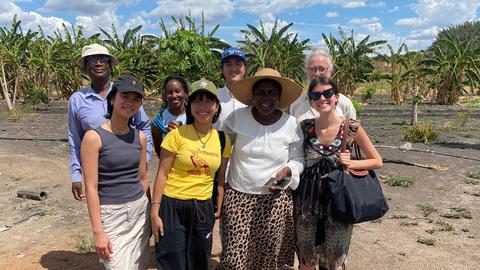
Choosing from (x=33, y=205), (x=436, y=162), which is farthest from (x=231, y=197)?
(x=436, y=162)

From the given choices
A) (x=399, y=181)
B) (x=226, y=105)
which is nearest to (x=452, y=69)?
(x=399, y=181)

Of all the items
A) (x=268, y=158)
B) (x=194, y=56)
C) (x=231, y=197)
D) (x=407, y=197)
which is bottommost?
(x=407, y=197)

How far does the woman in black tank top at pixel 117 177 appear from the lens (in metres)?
2.47

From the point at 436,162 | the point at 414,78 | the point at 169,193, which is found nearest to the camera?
the point at 169,193

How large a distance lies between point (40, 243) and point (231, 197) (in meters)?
2.69

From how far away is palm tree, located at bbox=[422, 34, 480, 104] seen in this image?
23.7 metres

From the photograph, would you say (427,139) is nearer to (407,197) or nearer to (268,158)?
(407,197)

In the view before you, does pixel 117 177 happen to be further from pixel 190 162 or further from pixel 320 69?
pixel 320 69

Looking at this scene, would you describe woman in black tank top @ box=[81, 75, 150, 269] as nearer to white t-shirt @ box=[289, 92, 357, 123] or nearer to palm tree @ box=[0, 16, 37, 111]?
white t-shirt @ box=[289, 92, 357, 123]

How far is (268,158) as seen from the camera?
2785 mm

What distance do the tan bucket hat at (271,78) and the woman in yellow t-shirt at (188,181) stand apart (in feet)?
0.79

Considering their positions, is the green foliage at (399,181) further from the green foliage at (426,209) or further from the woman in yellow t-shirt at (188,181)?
the woman in yellow t-shirt at (188,181)

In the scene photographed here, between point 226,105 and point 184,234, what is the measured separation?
1.00 m

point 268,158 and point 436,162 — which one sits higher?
point 268,158
